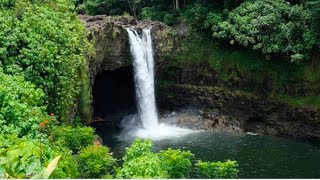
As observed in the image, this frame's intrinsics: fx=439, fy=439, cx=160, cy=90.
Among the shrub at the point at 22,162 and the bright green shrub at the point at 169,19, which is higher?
the bright green shrub at the point at 169,19

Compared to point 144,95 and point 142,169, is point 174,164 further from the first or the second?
point 144,95

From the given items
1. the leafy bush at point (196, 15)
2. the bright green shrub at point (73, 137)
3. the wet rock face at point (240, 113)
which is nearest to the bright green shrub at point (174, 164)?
the bright green shrub at point (73, 137)

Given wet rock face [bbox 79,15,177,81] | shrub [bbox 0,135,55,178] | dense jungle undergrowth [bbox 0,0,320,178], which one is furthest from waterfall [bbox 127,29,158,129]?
shrub [bbox 0,135,55,178]

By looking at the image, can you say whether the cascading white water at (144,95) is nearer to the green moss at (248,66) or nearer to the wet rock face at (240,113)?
the wet rock face at (240,113)

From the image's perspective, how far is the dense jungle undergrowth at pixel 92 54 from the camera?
7.04 metres

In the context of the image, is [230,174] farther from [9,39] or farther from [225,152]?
[225,152]

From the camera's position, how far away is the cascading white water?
72.2 ft

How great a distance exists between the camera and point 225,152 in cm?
1812

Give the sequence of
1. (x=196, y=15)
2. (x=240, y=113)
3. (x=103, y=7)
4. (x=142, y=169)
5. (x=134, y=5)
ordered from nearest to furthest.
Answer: (x=142, y=169), (x=240, y=113), (x=196, y=15), (x=134, y=5), (x=103, y=7)

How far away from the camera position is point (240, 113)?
72.3 feet

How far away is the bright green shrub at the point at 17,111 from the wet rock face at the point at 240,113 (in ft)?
48.0

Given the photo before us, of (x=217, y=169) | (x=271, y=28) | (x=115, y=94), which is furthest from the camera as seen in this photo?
(x=115, y=94)

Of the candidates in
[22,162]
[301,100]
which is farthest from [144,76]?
[22,162]

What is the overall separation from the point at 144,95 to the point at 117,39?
363cm
